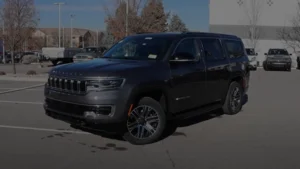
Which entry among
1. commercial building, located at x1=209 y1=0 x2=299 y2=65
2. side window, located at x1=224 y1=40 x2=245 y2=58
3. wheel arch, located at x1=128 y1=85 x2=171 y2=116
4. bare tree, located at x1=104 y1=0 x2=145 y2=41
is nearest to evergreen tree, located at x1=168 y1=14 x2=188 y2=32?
commercial building, located at x1=209 y1=0 x2=299 y2=65

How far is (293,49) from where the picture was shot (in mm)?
44344

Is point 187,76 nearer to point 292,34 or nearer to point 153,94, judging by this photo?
point 153,94

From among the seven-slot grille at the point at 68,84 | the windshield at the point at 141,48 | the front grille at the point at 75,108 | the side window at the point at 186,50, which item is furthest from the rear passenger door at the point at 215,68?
the seven-slot grille at the point at 68,84

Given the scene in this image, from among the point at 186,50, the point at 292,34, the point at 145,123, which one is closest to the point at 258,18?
the point at 292,34

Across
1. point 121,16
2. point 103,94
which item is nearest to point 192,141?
point 103,94

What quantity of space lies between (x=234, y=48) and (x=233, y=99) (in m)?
Result: 1.28

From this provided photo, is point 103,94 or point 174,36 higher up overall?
point 174,36

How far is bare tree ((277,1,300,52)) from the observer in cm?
4372

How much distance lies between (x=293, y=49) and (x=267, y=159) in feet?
137

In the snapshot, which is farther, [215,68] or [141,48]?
[215,68]

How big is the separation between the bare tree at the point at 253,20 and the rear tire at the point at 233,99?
36803 mm

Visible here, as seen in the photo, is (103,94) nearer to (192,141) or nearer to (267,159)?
(192,141)

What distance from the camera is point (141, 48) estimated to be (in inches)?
286

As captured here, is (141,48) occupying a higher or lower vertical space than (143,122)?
higher
